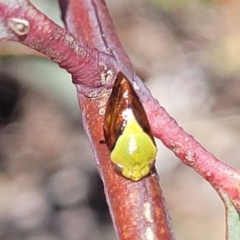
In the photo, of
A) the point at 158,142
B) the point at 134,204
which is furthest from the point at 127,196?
the point at 158,142

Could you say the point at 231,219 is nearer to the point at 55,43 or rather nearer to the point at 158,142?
the point at 55,43

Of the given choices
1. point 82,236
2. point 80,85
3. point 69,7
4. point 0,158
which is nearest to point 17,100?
point 0,158

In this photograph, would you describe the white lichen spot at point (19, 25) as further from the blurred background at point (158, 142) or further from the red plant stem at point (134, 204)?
the blurred background at point (158, 142)

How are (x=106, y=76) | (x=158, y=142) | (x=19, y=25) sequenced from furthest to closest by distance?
(x=158, y=142)
(x=106, y=76)
(x=19, y=25)

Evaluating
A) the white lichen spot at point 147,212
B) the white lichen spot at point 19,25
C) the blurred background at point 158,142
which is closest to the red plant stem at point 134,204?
the white lichen spot at point 147,212

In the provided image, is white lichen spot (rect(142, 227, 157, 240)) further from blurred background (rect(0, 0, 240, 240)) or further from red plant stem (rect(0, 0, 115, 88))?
blurred background (rect(0, 0, 240, 240))

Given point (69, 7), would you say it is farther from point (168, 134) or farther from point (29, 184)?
point (29, 184)
